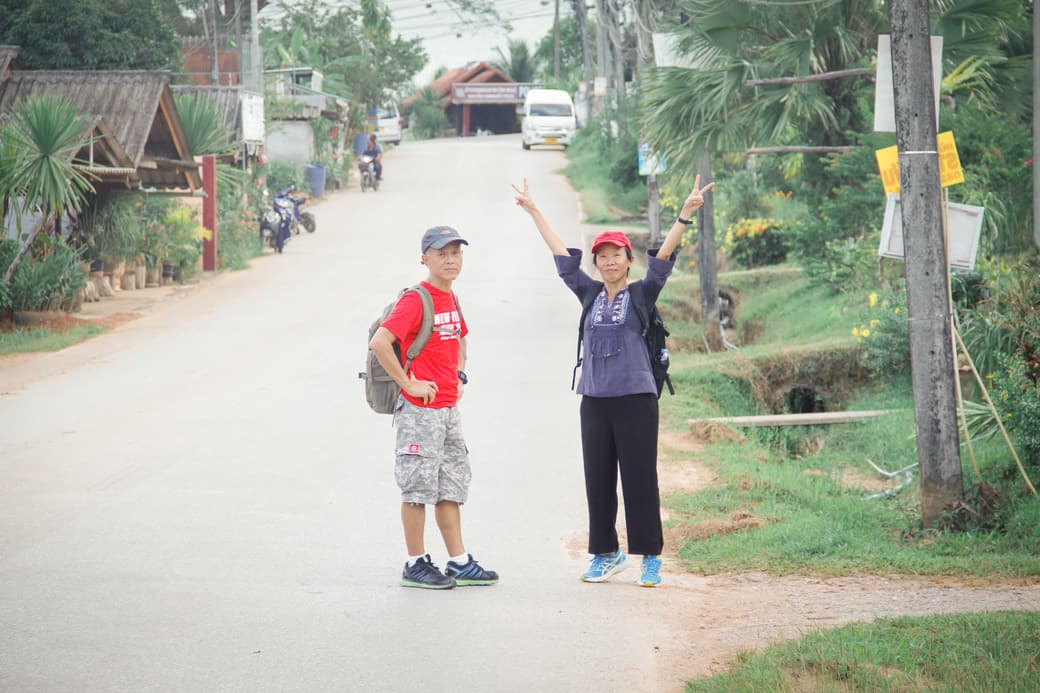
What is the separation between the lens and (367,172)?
4191 centimetres

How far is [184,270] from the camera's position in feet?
78.9

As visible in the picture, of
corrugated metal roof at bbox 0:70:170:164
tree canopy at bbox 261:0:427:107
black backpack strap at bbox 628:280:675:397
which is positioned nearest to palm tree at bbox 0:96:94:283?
corrugated metal roof at bbox 0:70:170:164

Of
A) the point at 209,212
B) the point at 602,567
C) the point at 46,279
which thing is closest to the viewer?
the point at 602,567

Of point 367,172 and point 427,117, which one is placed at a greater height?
point 427,117

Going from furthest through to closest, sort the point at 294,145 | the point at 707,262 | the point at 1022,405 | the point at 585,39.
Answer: the point at 585,39
the point at 294,145
the point at 707,262
the point at 1022,405

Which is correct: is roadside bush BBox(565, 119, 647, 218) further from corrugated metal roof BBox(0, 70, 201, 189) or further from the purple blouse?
the purple blouse

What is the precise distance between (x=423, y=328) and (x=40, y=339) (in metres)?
11.9

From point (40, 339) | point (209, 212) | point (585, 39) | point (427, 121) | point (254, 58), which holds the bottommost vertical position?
point (40, 339)

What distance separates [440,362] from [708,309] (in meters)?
12.3

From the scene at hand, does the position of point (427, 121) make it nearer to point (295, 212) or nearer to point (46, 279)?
point (295, 212)

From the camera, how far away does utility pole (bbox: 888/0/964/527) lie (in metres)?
7.49

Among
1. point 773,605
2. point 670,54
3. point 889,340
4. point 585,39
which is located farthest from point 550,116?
point 773,605

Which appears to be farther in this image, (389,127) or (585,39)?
(389,127)

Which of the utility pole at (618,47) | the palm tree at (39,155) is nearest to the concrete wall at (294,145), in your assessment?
the utility pole at (618,47)
